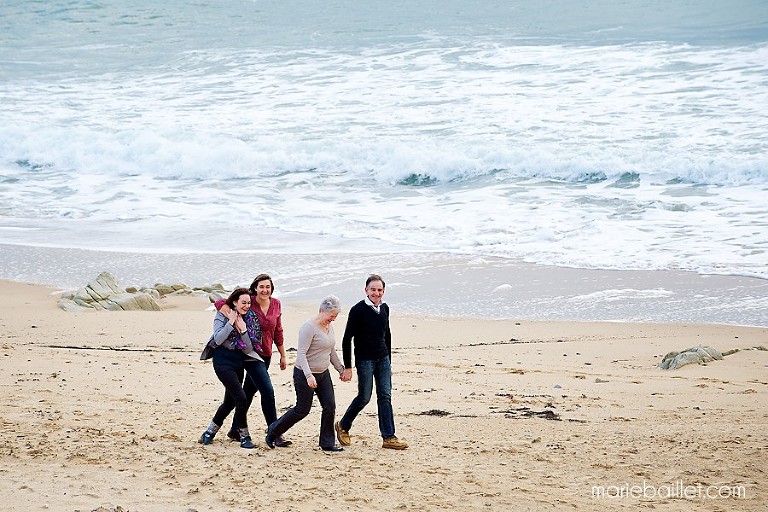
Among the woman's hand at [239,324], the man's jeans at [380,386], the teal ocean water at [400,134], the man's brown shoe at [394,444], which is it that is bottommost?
the man's brown shoe at [394,444]

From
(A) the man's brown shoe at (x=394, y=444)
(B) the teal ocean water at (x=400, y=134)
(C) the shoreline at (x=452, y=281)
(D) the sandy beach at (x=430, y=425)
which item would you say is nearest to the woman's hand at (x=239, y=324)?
(D) the sandy beach at (x=430, y=425)

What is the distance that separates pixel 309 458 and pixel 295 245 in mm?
9375

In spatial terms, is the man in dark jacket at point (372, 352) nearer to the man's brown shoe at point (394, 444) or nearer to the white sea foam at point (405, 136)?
the man's brown shoe at point (394, 444)

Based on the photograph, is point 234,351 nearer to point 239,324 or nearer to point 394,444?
point 239,324

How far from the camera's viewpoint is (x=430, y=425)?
→ 25.9 ft

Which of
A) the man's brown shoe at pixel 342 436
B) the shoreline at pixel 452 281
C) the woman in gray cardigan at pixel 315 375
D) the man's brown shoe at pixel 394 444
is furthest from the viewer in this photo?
the shoreline at pixel 452 281

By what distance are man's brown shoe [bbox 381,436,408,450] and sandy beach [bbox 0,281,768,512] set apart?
81 mm

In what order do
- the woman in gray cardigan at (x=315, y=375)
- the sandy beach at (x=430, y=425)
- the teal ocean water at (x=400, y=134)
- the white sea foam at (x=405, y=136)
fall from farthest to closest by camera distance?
1. the white sea foam at (x=405, y=136)
2. the teal ocean water at (x=400, y=134)
3. the woman in gray cardigan at (x=315, y=375)
4. the sandy beach at (x=430, y=425)

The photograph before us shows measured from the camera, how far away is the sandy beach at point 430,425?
6.16m

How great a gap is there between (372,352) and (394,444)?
2.22 feet

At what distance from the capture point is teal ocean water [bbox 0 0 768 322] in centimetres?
1655

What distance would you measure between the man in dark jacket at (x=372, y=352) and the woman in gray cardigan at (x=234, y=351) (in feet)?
2.25

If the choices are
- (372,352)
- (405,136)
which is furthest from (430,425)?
(405,136)

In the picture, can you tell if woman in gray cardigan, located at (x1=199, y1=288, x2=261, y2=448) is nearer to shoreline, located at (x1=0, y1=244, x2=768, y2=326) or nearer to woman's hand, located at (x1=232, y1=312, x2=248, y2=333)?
woman's hand, located at (x1=232, y1=312, x2=248, y2=333)
